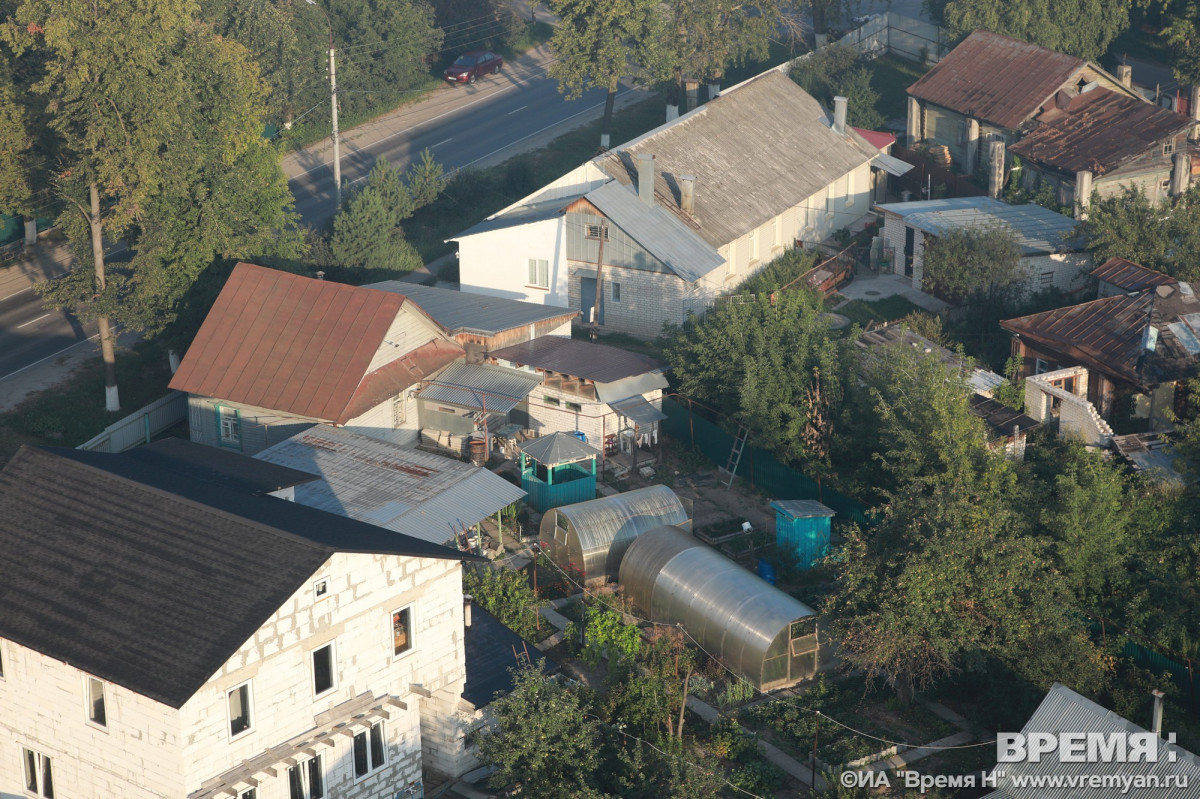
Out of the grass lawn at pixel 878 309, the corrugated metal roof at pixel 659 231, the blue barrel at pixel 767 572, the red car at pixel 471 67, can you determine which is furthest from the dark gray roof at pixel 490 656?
the red car at pixel 471 67

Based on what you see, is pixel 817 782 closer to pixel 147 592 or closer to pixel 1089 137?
pixel 147 592

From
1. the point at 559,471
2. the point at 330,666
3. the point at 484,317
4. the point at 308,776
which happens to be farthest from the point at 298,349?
the point at 308,776

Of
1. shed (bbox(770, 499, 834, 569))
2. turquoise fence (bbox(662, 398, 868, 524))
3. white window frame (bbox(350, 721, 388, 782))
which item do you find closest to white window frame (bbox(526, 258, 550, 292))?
turquoise fence (bbox(662, 398, 868, 524))

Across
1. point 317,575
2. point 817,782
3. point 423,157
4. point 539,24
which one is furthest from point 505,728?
point 539,24

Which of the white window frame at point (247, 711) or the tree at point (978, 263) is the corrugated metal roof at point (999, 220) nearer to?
the tree at point (978, 263)

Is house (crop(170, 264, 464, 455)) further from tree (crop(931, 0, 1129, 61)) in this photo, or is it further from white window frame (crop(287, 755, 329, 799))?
tree (crop(931, 0, 1129, 61))

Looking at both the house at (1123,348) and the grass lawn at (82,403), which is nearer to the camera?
the house at (1123,348)

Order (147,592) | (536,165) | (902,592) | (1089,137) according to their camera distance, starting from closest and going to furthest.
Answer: (147,592), (902,592), (1089,137), (536,165)
